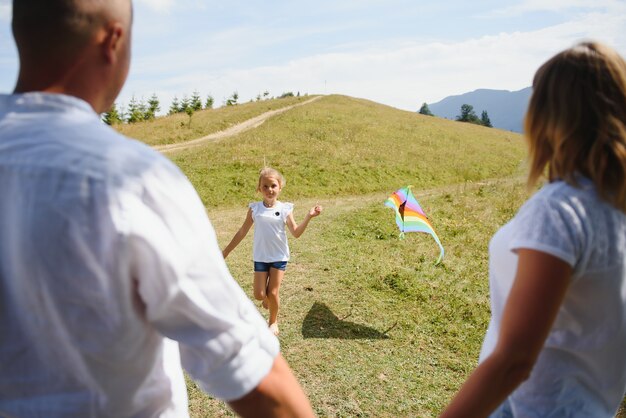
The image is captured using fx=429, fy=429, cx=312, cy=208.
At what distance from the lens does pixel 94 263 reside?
2.83ft

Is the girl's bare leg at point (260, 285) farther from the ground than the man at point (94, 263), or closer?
closer

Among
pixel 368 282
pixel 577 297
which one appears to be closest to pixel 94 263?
pixel 577 297

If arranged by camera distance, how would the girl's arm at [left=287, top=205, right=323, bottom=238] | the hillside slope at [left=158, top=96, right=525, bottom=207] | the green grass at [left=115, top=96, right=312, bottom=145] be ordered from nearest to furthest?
the girl's arm at [left=287, top=205, right=323, bottom=238], the hillside slope at [left=158, top=96, right=525, bottom=207], the green grass at [left=115, top=96, right=312, bottom=145]

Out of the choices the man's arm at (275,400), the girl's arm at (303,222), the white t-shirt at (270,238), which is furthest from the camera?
the white t-shirt at (270,238)

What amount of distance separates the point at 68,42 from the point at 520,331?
1.39m

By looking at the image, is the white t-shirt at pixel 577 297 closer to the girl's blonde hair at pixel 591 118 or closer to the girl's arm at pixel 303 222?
the girl's blonde hair at pixel 591 118

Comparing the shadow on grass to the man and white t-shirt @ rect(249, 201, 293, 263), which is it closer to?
white t-shirt @ rect(249, 201, 293, 263)

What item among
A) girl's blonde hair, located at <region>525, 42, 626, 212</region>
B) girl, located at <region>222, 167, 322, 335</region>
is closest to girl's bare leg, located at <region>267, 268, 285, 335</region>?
girl, located at <region>222, 167, 322, 335</region>

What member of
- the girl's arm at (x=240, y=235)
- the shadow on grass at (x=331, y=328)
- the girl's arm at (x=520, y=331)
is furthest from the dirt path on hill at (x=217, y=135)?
the girl's arm at (x=520, y=331)

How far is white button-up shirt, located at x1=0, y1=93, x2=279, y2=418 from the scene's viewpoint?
86cm

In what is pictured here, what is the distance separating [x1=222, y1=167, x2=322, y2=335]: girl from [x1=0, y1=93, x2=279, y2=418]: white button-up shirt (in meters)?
4.32

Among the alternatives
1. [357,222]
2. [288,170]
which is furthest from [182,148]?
[357,222]

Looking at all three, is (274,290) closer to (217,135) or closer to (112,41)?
(112,41)

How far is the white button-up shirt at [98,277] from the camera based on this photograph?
0.86 meters
